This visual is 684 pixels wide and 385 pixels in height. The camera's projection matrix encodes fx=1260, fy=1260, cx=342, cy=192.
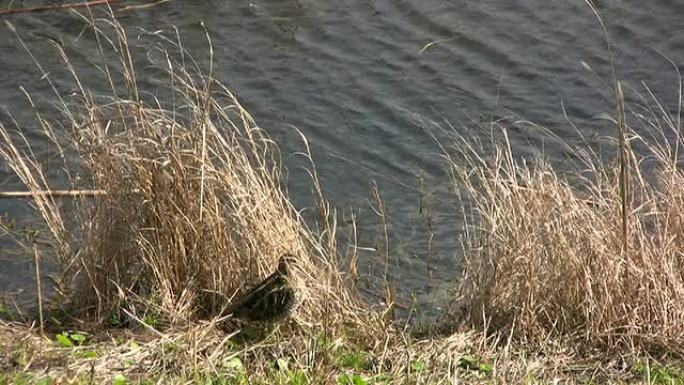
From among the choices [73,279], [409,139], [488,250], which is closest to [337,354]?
[488,250]

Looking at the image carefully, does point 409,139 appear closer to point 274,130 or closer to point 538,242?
point 274,130

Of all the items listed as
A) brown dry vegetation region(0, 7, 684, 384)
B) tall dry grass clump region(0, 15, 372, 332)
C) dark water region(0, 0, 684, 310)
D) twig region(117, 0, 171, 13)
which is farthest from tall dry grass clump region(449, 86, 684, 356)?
twig region(117, 0, 171, 13)

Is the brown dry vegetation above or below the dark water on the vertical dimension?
above

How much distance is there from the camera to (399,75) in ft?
32.5

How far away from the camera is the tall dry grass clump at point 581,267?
584 cm

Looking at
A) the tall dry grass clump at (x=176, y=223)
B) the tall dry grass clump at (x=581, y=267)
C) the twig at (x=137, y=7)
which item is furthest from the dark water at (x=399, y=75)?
the tall dry grass clump at (x=176, y=223)

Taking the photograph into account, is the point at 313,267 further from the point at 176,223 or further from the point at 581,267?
the point at 581,267

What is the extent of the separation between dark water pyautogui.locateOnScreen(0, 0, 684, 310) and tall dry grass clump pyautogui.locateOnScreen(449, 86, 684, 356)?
1254mm

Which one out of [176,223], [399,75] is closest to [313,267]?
[176,223]

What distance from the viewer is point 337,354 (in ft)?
18.4

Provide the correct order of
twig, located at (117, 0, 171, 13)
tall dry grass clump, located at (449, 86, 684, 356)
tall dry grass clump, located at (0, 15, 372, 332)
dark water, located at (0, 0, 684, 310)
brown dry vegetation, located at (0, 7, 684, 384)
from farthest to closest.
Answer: twig, located at (117, 0, 171, 13), dark water, located at (0, 0, 684, 310), tall dry grass clump, located at (0, 15, 372, 332), tall dry grass clump, located at (449, 86, 684, 356), brown dry vegetation, located at (0, 7, 684, 384)

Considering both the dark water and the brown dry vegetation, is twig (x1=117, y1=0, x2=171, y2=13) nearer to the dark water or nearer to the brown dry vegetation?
the dark water

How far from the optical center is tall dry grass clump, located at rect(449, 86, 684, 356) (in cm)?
584

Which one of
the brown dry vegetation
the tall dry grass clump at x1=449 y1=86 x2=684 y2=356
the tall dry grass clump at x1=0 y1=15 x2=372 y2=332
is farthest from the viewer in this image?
the tall dry grass clump at x1=0 y1=15 x2=372 y2=332
